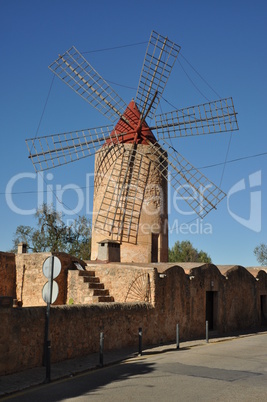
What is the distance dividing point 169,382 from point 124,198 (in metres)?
13.7

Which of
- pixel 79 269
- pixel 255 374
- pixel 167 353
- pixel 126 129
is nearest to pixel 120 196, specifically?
pixel 126 129

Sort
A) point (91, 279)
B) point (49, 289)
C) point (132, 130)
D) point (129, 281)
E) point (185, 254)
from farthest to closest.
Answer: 1. point (185, 254)
2. point (132, 130)
3. point (91, 279)
4. point (129, 281)
5. point (49, 289)

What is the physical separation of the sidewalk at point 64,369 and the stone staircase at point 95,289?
2765 millimetres

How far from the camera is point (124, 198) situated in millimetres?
21672

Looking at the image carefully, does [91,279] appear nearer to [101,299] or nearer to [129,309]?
[101,299]

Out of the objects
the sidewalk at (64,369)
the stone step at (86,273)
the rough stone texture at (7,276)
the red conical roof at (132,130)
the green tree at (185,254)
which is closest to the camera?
the sidewalk at (64,369)

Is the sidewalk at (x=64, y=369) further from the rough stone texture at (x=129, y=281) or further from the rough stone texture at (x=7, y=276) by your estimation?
the rough stone texture at (x=7, y=276)

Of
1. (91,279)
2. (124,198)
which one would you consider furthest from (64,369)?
(124,198)

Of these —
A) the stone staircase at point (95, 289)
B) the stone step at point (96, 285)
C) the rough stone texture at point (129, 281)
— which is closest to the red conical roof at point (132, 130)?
the rough stone texture at point (129, 281)

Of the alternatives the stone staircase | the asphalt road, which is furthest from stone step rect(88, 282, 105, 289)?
the asphalt road

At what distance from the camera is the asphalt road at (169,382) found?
24.2 ft

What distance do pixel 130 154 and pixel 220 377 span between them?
47.4 feet

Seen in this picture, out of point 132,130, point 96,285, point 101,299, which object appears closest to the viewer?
point 101,299

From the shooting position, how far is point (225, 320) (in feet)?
66.7
